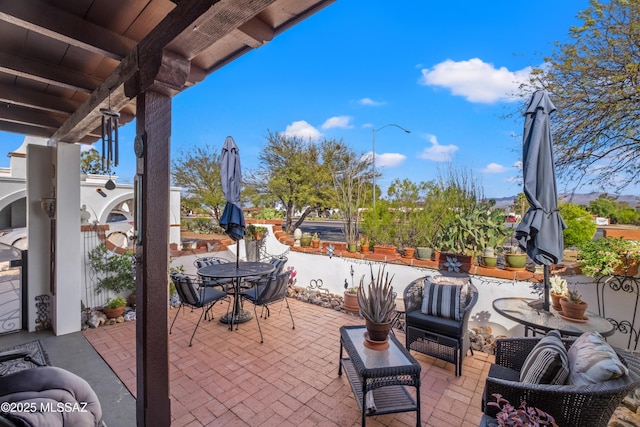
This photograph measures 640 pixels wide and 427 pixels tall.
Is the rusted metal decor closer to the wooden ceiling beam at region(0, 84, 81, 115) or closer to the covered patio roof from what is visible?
the covered patio roof

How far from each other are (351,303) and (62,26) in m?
4.20

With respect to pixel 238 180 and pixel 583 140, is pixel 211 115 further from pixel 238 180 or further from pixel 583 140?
pixel 583 140

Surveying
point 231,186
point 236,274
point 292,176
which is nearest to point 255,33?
point 231,186

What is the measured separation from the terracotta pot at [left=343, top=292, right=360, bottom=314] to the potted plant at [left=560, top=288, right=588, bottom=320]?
2.51 meters

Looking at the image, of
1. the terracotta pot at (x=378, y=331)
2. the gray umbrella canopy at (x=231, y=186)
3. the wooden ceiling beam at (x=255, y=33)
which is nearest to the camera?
the wooden ceiling beam at (x=255, y=33)

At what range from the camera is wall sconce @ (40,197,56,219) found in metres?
3.64

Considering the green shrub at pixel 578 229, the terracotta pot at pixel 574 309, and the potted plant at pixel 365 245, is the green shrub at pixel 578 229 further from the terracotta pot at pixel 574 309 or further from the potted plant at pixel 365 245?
the potted plant at pixel 365 245

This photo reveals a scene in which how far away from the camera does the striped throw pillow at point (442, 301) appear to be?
2.98 m

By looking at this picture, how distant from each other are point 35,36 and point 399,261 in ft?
15.1

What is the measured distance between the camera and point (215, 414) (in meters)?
2.24

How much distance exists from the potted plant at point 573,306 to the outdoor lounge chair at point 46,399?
3418 mm

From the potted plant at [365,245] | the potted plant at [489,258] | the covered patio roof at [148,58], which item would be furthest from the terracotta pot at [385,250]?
the covered patio roof at [148,58]

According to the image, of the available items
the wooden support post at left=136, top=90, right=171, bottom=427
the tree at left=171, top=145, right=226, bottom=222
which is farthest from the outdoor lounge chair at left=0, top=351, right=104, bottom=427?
the tree at left=171, top=145, right=226, bottom=222

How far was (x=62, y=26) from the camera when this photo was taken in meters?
1.76
